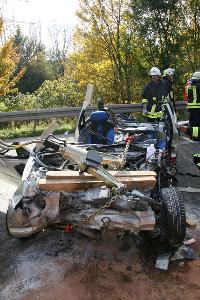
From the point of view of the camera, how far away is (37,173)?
4160 mm

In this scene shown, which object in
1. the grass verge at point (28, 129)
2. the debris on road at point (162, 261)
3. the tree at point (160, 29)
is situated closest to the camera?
the debris on road at point (162, 261)

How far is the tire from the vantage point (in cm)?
370

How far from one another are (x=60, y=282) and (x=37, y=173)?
3.96ft

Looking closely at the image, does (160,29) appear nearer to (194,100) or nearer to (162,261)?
(194,100)

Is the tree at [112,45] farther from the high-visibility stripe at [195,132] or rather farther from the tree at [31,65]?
the tree at [31,65]

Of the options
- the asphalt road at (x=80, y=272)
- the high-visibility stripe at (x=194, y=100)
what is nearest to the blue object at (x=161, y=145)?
the asphalt road at (x=80, y=272)

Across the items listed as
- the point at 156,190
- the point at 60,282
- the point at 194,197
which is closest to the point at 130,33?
the point at 194,197

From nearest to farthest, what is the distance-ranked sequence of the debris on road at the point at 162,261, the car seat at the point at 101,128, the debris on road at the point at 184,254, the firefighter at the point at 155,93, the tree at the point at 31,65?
the debris on road at the point at 162,261, the debris on road at the point at 184,254, the car seat at the point at 101,128, the firefighter at the point at 155,93, the tree at the point at 31,65

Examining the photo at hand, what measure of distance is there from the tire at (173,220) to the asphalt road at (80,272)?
0.33m

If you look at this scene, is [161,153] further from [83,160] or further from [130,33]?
[130,33]

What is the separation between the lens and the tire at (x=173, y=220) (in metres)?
3.70

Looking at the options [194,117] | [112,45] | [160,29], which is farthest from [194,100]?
[112,45]

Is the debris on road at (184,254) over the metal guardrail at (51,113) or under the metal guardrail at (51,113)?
under

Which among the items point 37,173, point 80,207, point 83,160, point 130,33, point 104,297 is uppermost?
point 130,33
